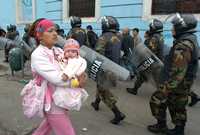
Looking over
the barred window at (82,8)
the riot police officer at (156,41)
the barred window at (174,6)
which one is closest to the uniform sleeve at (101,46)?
the riot police officer at (156,41)

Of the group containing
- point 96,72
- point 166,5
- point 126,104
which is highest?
point 166,5

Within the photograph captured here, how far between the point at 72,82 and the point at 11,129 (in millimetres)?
1954

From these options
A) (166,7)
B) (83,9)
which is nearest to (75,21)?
(166,7)

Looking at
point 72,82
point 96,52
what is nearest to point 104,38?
point 96,52

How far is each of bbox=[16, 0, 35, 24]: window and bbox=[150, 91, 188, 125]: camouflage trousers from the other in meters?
12.6

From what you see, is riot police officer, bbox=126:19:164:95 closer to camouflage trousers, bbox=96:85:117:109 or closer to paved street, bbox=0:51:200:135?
paved street, bbox=0:51:200:135

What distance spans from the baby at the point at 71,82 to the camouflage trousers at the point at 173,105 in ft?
5.03

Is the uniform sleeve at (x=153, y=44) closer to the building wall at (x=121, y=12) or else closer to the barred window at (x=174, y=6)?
the building wall at (x=121, y=12)

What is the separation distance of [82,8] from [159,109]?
8.56 metres

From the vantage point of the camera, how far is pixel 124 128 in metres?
4.67

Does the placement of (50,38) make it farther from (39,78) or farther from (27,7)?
(27,7)

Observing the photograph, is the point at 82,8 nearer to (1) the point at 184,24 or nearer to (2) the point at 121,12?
(2) the point at 121,12

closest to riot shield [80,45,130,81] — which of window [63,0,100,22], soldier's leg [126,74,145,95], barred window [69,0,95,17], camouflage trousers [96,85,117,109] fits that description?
camouflage trousers [96,85,117,109]

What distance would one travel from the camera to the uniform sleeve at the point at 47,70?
9.49 feet
